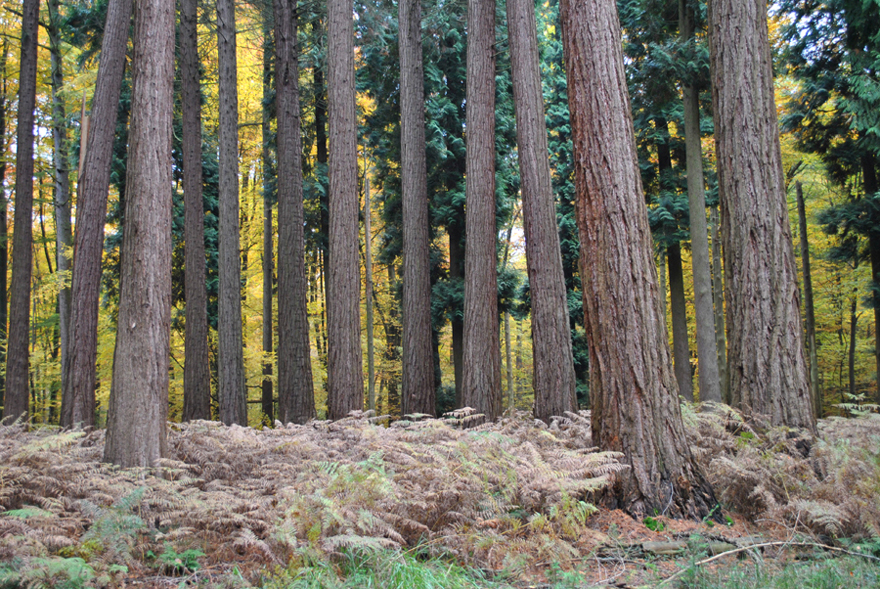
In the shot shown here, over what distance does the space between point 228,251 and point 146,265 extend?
20.6ft

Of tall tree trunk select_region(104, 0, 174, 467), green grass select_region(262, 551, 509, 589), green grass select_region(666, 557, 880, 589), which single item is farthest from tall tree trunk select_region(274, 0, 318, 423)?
green grass select_region(666, 557, 880, 589)

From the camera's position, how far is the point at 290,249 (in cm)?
1043

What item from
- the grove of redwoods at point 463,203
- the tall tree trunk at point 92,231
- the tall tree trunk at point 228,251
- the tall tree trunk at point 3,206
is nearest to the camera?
the grove of redwoods at point 463,203

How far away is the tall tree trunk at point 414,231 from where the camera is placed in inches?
413

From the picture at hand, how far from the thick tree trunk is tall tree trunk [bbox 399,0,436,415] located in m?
4.50

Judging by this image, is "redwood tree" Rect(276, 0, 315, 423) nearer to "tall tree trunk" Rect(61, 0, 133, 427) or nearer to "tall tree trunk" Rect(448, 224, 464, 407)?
"tall tree trunk" Rect(61, 0, 133, 427)

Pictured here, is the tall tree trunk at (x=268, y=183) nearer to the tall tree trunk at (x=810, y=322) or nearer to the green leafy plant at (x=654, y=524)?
the green leafy plant at (x=654, y=524)

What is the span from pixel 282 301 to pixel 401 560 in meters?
8.00

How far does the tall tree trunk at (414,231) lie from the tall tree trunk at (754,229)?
6.06 meters

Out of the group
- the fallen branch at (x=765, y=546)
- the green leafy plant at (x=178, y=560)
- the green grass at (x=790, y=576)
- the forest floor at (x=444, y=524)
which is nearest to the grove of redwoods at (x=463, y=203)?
the forest floor at (x=444, y=524)

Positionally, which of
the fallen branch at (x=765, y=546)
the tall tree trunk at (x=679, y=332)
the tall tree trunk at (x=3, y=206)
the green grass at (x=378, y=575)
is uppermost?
the tall tree trunk at (x=3, y=206)

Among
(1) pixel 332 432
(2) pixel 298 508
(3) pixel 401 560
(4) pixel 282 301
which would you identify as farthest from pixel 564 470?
(4) pixel 282 301

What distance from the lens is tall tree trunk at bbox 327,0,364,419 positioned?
28.7ft

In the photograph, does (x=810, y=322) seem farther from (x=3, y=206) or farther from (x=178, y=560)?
A: (x=3, y=206)
